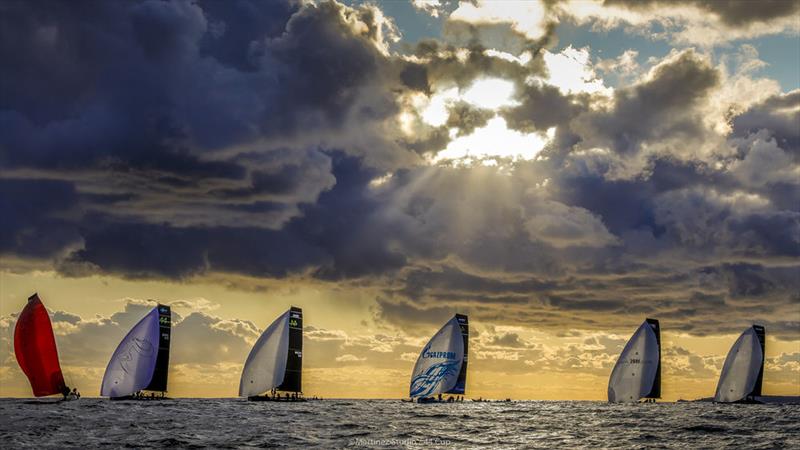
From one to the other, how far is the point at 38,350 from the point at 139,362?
22662 millimetres

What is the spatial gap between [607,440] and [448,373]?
77.8m

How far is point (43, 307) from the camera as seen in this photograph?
348 ft

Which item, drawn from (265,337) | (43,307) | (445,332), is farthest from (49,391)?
(445,332)

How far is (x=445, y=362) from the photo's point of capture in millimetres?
151000

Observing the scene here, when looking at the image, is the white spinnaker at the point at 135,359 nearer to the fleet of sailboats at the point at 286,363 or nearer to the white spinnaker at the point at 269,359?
the fleet of sailboats at the point at 286,363

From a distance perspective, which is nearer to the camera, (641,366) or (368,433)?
(368,433)

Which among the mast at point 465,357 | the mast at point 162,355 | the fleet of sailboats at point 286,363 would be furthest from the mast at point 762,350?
the mast at point 162,355

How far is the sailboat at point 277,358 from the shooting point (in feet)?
446

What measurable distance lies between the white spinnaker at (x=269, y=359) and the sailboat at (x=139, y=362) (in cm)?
1306

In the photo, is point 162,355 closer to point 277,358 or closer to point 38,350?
point 277,358

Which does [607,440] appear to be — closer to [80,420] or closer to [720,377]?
[80,420]

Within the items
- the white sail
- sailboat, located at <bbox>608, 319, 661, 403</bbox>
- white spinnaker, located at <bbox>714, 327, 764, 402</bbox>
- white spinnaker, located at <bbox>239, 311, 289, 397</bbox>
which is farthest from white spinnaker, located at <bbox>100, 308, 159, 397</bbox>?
white spinnaker, located at <bbox>714, 327, 764, 402</bbox>

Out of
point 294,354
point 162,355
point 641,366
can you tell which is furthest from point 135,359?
point 641,366

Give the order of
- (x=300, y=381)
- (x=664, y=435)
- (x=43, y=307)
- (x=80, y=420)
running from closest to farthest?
(x=664, y=435), (x=80, y=420), (x=43, y=307), (x=300, y=381)
